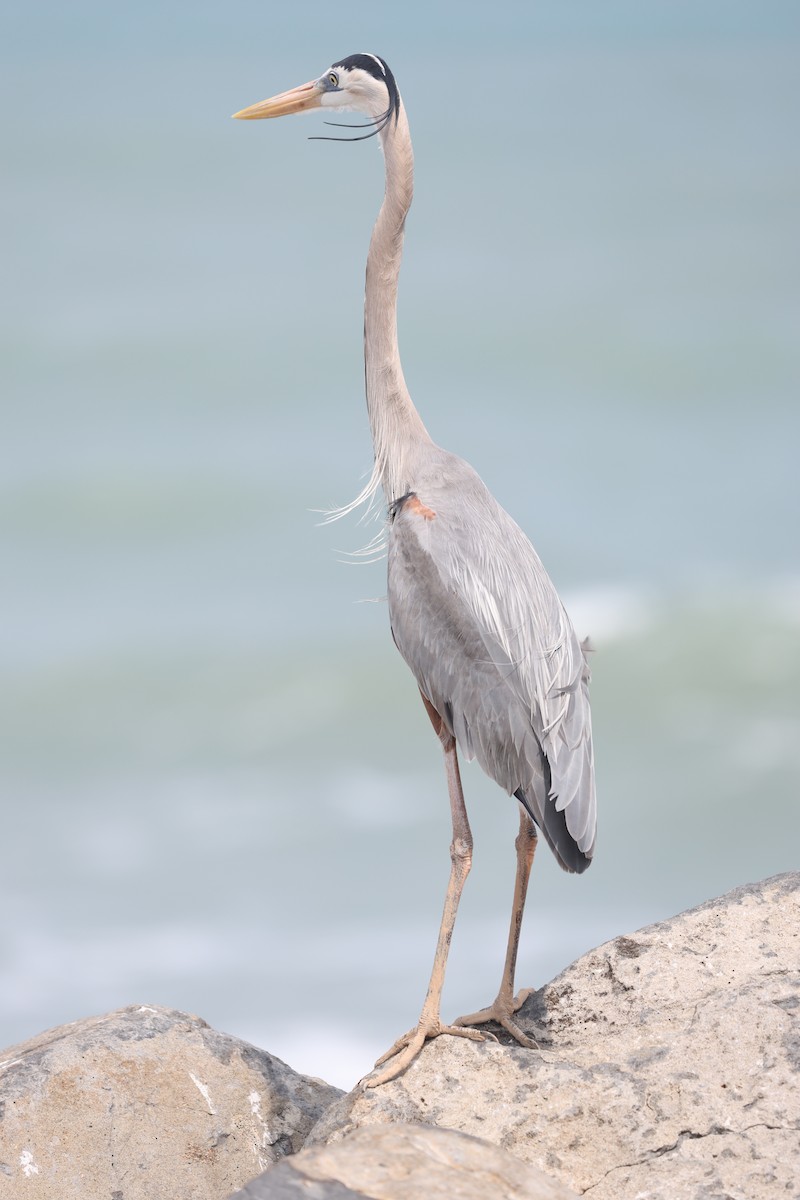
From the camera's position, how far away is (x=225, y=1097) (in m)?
6.21

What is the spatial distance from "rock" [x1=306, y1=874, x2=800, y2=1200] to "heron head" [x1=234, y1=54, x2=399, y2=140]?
4.50 meters

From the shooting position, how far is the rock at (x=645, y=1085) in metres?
5.04

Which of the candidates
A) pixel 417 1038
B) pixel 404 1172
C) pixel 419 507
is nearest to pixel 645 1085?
pixel 417 1038

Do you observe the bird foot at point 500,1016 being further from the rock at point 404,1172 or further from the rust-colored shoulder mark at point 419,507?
the rust-colored shoulder mark at point 419,507

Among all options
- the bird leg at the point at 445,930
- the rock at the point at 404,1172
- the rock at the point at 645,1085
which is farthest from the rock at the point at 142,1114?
the rock at the point at 404,1172

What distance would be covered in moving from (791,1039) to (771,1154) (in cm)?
56

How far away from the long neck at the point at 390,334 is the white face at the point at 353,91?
169 mm

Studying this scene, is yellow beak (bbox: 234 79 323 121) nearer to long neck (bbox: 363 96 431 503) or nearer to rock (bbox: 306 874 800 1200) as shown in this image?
long neck (bbox: 363 96 431 503)

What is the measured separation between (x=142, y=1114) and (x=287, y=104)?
5.19 metres

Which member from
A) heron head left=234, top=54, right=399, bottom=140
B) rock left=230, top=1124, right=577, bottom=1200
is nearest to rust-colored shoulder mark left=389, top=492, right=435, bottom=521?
heron head left=234, top=54, right=399, bottom=140

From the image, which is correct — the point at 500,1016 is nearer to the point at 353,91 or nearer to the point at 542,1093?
the point at 542,1093

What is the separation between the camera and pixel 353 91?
7039 millimetres

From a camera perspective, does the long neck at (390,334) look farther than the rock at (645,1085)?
Yes

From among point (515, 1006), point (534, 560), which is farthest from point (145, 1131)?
point (534, 560)
